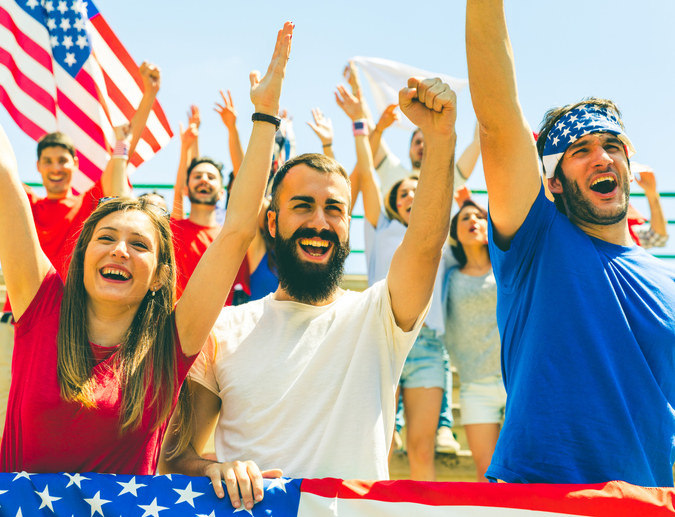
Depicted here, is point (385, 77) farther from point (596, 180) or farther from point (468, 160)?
point (596, 180)

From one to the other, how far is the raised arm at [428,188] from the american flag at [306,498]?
25.2 inches

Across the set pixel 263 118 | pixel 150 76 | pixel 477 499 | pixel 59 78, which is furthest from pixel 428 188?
pixel 59 78

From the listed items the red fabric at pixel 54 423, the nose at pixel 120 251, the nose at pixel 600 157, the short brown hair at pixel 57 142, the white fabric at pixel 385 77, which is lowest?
the red fabric at pixel 54 423

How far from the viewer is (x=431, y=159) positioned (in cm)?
243

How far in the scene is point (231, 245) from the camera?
→ 245 centimetres

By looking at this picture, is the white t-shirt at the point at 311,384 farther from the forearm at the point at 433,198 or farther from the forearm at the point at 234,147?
the forearm at the point at 234,147

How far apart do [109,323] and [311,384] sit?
745mm

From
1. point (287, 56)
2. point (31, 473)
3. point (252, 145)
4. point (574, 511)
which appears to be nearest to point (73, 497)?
point (31, 473)

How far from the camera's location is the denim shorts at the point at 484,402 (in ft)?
15.3

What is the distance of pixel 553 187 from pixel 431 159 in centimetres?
52

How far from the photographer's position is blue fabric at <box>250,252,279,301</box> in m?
4.50

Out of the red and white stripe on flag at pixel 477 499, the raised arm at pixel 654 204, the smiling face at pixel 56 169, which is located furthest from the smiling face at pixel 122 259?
the raised arm at pixel 654 204

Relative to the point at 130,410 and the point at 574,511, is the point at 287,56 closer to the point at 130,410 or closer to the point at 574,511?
the point at 130,410

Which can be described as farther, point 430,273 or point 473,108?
point 430,273
